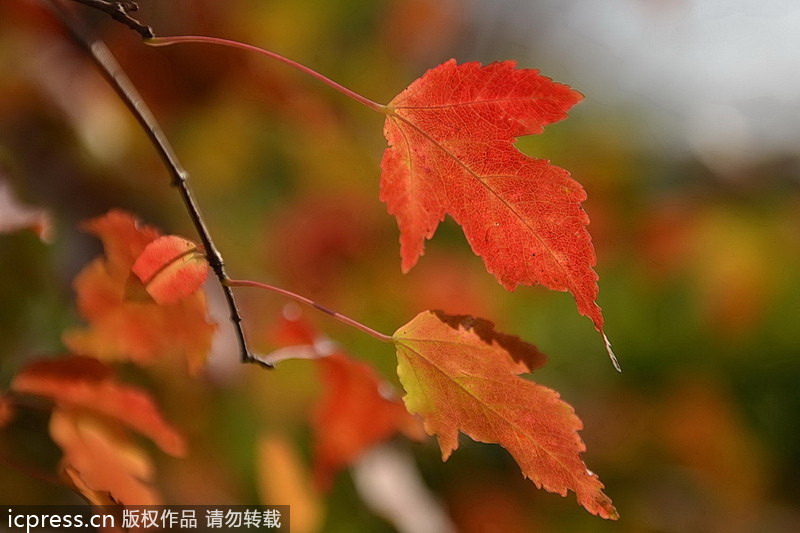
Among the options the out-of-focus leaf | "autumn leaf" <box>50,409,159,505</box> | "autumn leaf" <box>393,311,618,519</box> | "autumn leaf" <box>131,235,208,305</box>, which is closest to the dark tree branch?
"autumn leaf" <box>131,235,208,305</box>

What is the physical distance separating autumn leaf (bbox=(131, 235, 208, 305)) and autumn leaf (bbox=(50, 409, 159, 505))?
0.21 m

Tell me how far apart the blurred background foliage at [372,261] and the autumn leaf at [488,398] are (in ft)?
1.40

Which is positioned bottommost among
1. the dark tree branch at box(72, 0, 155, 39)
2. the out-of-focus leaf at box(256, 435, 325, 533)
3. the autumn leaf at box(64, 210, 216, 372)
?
the out-of-focus leaf at box(256, 435, 325, 533)

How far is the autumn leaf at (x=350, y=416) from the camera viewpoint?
0.55m

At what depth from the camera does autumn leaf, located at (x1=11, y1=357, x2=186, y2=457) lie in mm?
486

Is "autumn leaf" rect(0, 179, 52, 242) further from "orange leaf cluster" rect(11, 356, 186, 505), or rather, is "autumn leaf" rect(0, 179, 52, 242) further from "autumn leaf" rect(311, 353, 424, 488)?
"autumn leaf" rect(311, 353, 424, 488)

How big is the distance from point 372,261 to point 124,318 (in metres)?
0.98

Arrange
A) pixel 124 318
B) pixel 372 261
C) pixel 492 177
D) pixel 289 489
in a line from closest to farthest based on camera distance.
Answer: pixel 492 177 < pixel 124 318 < pixel 289 489 < pixel 372 261

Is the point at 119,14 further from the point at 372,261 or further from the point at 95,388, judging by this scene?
the point at 372,261

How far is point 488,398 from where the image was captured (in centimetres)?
34

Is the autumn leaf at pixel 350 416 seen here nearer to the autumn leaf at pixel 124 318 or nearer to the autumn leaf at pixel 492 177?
the autumn leaf at pixel 124 318

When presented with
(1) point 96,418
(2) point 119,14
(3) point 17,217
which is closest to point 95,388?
(1) point 96,418

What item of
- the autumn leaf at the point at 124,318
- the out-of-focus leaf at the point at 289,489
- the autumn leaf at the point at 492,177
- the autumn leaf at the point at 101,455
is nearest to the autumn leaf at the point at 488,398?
the autumn leaf at the point at 492,177

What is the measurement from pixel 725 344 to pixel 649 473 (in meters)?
0.45
